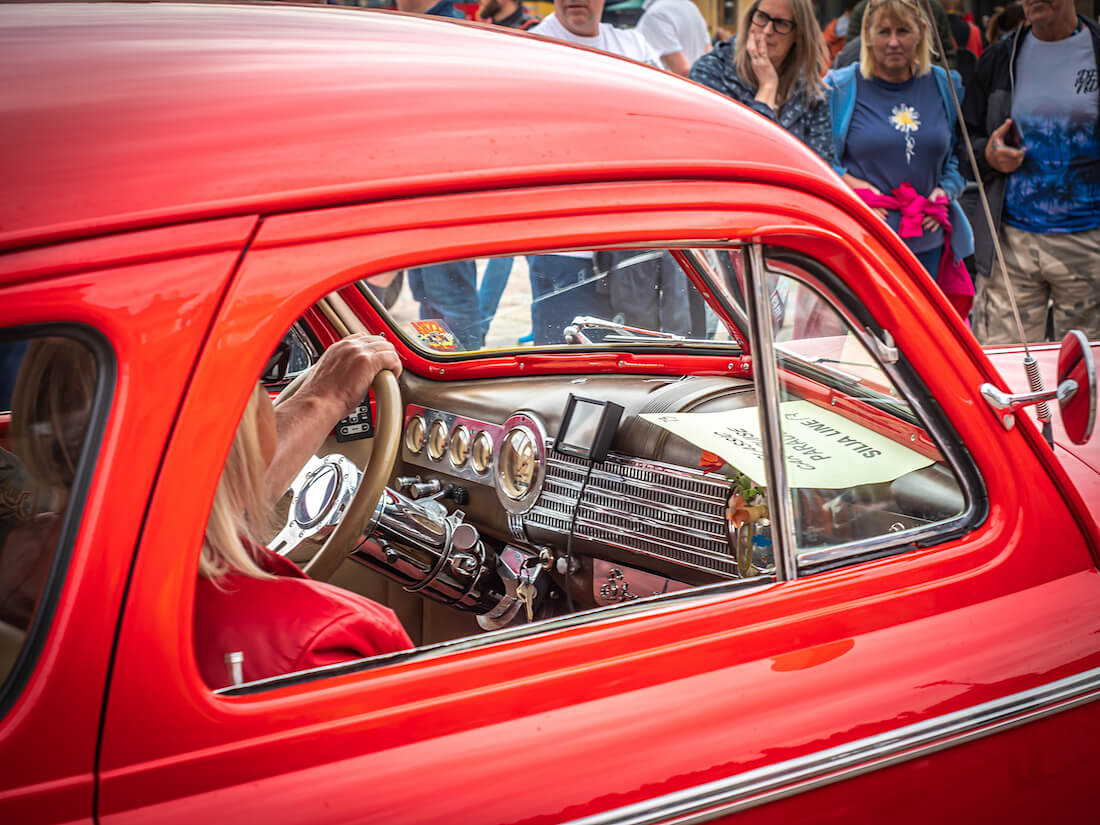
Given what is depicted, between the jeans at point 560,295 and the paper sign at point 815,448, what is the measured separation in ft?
1.41

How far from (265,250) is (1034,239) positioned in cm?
442

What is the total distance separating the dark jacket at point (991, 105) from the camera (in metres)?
4.57

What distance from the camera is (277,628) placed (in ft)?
3.69

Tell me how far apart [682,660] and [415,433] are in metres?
1.26

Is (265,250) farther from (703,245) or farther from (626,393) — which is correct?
(626,393)

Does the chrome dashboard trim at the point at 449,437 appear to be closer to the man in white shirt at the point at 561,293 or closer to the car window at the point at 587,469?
the car window at the point at 587,469

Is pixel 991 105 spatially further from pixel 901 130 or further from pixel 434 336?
pixel 434 336

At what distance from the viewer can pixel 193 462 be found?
3.12 feet

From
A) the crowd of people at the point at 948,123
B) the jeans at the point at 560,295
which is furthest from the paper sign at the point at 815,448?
the crowd of people at the point at 948,123

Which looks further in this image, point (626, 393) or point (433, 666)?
point (626, 393)

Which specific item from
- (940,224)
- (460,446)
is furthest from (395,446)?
(940,224)

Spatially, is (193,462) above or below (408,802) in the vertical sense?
above

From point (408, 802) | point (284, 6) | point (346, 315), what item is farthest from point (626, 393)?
point (408, 802)

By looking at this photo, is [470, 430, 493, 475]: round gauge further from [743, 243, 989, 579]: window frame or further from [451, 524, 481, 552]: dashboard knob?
[743, 243, 989, 579]: window frame
